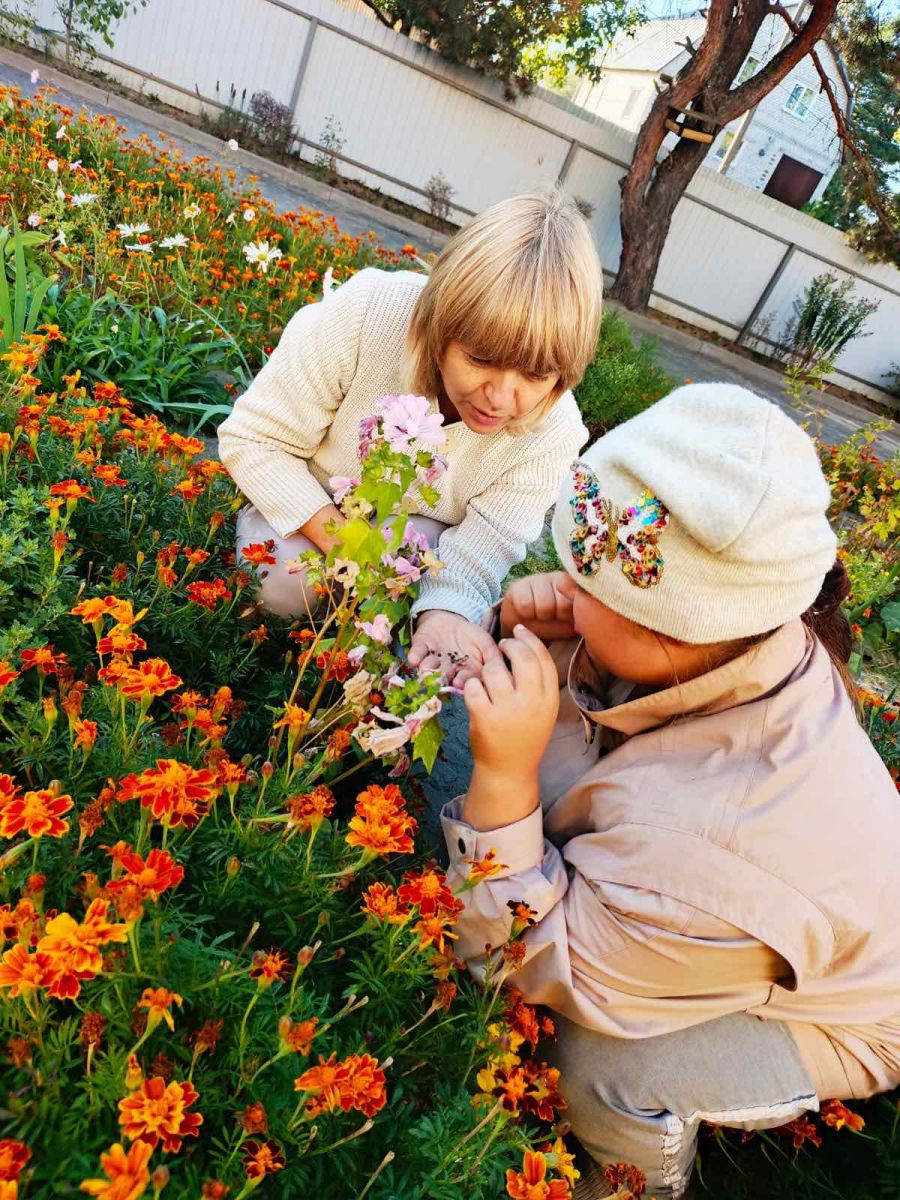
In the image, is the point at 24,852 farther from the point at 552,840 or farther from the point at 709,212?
the point at 709,212

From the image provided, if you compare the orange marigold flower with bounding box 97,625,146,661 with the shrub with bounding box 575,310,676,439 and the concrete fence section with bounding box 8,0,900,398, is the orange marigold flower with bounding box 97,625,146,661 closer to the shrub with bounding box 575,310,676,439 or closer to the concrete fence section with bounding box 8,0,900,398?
the shrub with bounding box 575,310,676,439

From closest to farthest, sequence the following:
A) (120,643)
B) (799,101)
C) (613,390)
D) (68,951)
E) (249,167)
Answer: (68,951)
(120,643)
(613,390)
(249,167)
(799,101)

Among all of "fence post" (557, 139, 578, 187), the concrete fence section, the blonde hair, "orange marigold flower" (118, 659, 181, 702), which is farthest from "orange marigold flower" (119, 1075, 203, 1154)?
"fence post" (557, 139, 578, 187)

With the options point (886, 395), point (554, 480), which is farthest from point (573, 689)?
point (886, 395)

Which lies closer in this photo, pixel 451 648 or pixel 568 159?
pixel 451 648

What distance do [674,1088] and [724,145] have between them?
3171 centimetres

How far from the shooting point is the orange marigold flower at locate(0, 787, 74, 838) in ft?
3.23

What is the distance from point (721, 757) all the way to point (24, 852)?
3.60 ft

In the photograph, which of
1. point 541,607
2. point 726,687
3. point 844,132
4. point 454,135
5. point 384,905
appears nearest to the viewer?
point 384,905

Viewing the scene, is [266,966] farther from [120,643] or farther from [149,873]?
[120,643]

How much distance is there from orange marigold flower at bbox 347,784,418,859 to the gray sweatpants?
70 cm

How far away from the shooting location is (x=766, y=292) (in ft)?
52.5

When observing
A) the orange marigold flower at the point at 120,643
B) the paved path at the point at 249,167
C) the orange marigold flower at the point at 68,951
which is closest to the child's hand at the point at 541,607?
the orange marigold flower at the point at 120,643

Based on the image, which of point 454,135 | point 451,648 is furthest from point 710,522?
point 454,135
